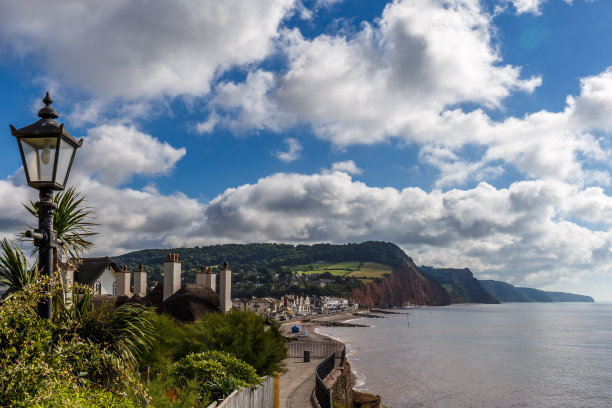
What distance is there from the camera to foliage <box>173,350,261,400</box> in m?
11.8

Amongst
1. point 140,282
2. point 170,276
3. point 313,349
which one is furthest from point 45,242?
point 313,349

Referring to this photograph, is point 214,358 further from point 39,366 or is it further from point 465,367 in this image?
point 465,367

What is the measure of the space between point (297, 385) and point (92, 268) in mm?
19182

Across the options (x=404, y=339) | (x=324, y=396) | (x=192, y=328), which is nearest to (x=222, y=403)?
(x=192, y=328)

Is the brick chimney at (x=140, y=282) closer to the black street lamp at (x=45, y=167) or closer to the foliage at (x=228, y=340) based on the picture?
the foliage at (x=228, y=340)

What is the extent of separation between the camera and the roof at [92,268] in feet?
113

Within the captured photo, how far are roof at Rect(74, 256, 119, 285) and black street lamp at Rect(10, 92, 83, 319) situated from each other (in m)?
31.0

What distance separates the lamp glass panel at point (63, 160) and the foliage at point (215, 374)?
22.0 ft

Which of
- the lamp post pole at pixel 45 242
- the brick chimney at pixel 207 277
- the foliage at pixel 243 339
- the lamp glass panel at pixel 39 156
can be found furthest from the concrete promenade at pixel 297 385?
the lamp glass panel at pixel 39 156

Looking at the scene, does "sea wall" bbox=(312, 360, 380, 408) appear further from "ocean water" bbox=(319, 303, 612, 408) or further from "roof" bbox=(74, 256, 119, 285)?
"roof" bbox=(74, 256, 119, 285)

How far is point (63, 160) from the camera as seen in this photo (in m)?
6.22

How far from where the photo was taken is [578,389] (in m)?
46.0

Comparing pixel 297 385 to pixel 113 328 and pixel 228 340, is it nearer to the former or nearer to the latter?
pixel 228 340

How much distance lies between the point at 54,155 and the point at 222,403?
6.10 meters
